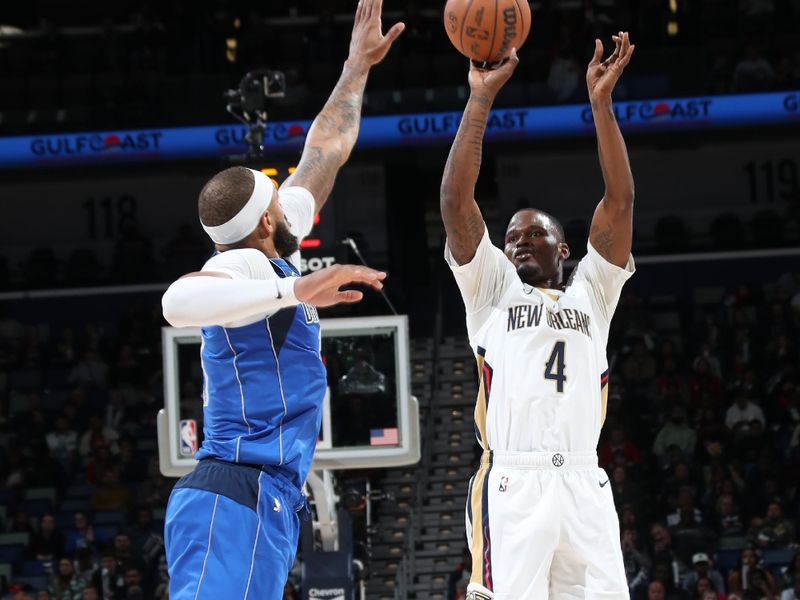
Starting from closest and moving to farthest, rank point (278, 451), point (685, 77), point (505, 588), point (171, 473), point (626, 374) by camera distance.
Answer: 1. point (278, 451)
2. point (505, 588)
3. point (171, 473)
4. point (626, 374)
5. point (685, 77)

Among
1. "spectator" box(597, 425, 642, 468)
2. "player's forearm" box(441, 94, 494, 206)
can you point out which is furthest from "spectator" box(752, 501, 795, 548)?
"player's forearm" box(441, 94, 494, 206)

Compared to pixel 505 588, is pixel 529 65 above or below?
above

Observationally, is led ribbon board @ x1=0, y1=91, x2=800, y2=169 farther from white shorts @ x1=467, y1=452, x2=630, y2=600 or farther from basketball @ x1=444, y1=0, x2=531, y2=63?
white shorts @ x1=467, y1=452, x2=630, y2=600

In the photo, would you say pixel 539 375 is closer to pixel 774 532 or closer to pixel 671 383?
pixel 774 532

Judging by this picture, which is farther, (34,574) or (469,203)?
(34,574)

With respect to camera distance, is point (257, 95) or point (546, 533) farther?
point (257, 95)

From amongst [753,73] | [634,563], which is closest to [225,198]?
[634,563]

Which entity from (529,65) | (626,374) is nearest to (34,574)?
(626,374)

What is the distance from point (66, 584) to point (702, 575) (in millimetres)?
6565

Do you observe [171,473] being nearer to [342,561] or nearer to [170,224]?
[342,561]

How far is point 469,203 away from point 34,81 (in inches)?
632

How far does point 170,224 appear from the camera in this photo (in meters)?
22.3

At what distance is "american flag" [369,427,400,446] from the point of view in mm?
10297

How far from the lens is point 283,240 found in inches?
196
